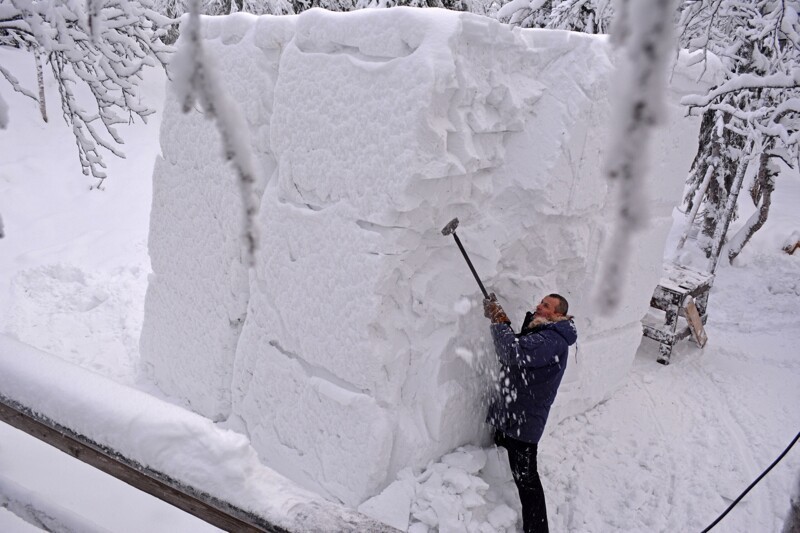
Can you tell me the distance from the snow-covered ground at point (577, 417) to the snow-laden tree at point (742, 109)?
3.82 ft

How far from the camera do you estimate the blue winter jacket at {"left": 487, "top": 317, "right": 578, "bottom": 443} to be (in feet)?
10.5

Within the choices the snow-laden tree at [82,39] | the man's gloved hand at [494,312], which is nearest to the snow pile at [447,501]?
the man's gloved hand at [494,312]

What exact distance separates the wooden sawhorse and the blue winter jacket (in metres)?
3.11

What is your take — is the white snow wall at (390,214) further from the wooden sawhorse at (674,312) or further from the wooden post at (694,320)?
the wooden post at (694,320)

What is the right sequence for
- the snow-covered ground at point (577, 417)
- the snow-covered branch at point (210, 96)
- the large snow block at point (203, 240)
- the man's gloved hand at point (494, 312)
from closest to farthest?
1. the snow-covered branch at point (210, 96)
2. the snow-covered ground at point (577, 417)
3. the man's gloved hand at point (494, 312)
4. the large snow block at point (203, 240)

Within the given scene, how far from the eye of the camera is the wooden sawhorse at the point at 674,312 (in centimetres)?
593

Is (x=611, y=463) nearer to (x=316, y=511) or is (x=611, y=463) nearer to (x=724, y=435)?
(x=724, y=435)

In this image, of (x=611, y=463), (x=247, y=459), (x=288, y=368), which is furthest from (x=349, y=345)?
(x=611, y=463)

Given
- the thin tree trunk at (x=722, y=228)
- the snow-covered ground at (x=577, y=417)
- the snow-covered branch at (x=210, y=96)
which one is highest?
the snow-covered branch at (x=210, y=96)

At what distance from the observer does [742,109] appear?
8320mm

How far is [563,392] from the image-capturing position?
4430mm

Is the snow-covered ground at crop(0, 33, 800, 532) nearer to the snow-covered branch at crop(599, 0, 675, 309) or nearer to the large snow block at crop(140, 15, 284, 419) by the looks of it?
the large snow block at crop(140, 15, 284, 419)

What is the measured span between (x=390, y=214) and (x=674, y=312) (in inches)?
169

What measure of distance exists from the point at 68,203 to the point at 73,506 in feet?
31.6
